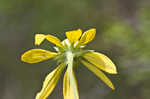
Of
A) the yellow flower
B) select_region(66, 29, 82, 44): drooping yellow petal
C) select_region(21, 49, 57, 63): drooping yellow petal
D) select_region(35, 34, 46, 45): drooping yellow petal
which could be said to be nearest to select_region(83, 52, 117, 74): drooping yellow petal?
the yellow flower

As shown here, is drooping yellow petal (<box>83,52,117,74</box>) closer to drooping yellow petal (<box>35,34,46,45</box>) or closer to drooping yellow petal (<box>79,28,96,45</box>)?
drooping yellow petal (<box>79,28,96,45</box>)

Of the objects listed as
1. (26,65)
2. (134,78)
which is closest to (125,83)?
(134,78)

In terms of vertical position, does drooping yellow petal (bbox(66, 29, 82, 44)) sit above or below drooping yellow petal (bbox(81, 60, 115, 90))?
above

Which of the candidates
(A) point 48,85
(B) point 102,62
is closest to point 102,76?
(B) point 102,62

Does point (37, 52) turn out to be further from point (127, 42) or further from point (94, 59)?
point (127, 42)

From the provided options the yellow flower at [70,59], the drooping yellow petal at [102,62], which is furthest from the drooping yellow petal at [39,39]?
the drooping yellow petal at [102,62]

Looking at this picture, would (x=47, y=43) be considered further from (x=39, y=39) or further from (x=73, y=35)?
(x=39, y=39)

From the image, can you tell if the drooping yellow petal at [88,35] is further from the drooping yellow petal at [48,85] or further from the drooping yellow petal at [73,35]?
the drooping yellow petal at [48,85]
